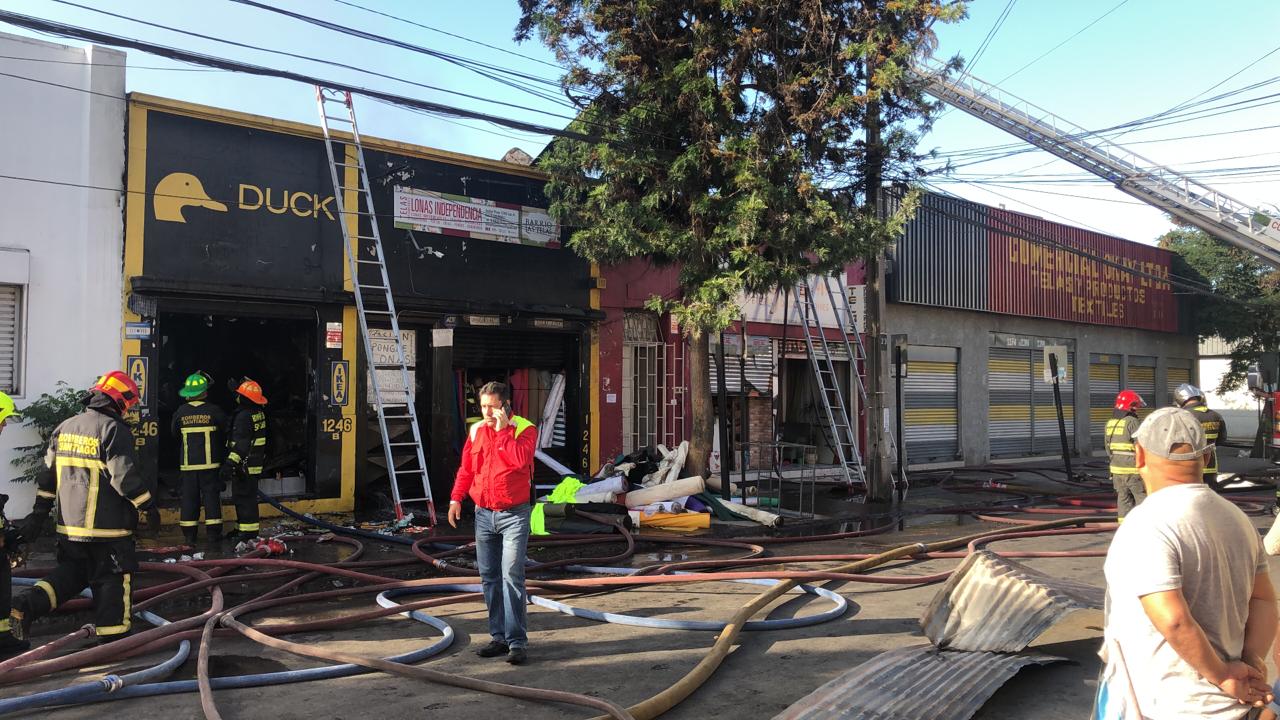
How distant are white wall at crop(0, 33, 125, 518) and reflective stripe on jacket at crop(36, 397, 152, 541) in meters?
4.76

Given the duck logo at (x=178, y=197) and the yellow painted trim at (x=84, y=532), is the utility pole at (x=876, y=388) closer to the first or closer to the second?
the duck logo at (x=178, y=197)

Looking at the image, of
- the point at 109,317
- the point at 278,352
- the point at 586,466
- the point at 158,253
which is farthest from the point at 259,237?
the point at 586,466

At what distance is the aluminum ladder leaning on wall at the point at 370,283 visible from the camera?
11.0 metres

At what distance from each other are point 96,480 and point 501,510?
2641mm

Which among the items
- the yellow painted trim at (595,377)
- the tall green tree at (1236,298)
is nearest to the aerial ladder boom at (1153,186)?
the tall green tree at (1236,298)

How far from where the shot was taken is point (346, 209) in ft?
37.9

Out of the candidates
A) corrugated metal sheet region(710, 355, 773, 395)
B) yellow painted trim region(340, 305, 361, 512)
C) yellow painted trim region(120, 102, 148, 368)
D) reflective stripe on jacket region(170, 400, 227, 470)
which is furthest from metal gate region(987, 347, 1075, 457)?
yellow painted trim region(120, 102, 148, 368)

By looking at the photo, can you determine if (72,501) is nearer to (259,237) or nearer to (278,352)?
(259,237)

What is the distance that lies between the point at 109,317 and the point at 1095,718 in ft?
34.6

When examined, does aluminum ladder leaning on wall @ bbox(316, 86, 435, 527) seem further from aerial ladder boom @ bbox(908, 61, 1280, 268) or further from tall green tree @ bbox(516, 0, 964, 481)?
aerial ladder boom @ bbox(908, 61, 1280, 268)

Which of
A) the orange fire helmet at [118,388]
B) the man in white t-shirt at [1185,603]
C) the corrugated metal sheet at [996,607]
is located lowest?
the corrugated metal sheet at [996,607]

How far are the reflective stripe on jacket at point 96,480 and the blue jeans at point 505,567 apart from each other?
2244mm

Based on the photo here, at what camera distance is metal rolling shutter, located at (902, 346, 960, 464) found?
61.7 ft

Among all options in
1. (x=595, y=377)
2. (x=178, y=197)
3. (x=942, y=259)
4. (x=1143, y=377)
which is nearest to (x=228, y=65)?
(x=178, y=197)
